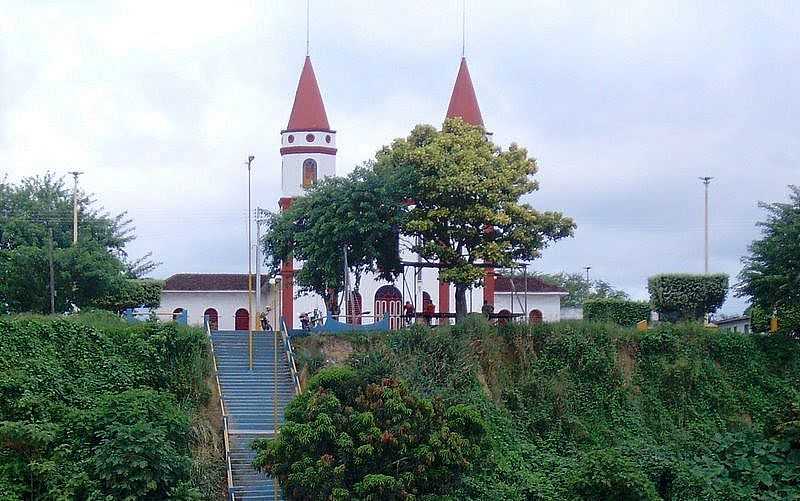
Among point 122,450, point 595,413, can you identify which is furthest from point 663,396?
point 122,450

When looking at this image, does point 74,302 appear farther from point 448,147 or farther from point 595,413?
point 595,413

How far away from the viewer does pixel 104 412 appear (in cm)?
2798

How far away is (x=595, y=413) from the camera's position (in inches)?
1355

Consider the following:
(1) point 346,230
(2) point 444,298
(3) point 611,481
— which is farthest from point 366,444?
(2) point 444,298

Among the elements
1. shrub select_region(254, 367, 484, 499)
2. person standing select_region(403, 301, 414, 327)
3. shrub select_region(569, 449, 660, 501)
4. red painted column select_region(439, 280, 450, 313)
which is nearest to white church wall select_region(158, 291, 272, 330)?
red painted column select_region(439, 280, 450, 313)

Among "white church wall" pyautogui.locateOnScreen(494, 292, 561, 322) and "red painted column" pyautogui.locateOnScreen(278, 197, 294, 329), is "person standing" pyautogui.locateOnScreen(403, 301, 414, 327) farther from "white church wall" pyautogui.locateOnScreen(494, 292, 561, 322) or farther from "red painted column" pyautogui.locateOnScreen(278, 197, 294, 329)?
"white church wall" pyautogui.locateOnScreen(494, 292, 561, 322)

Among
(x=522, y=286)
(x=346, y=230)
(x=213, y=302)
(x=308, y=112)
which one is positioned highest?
(x=308, y=112)

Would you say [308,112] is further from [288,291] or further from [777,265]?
[777,265]

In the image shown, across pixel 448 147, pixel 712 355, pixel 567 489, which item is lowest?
pixel 567 489

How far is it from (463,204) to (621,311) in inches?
330

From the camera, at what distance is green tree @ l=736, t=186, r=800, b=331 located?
38.1 metres

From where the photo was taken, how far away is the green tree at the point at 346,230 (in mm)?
37844

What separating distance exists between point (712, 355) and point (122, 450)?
17.9 meters

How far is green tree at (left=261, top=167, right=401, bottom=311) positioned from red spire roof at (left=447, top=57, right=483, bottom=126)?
12.8 meters
